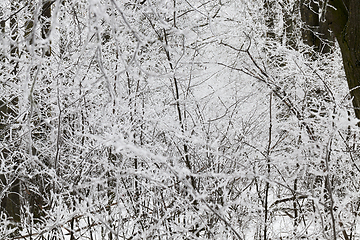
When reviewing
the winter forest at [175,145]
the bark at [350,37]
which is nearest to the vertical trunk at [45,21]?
the winter forest at [175,145]

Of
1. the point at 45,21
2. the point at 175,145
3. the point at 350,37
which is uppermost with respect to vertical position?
the point at 350,37

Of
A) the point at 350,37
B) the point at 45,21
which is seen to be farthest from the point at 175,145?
the point at 350,37

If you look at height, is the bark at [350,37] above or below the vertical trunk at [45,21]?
above

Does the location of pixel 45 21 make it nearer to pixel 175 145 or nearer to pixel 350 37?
pixel 175 145

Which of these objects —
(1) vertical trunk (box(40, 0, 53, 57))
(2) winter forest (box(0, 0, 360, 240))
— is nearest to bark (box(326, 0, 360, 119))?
(2) winter forest (box(0, 0, 360, 240))

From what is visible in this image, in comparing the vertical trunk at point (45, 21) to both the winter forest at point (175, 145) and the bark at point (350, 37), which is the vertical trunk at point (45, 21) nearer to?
the winter forest at point (175, 145)

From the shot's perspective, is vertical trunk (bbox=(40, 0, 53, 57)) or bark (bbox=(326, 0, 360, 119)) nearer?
vertical trunk (bbox=(40, 0, 53, 57))

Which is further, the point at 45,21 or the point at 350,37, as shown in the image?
the point at 350,37

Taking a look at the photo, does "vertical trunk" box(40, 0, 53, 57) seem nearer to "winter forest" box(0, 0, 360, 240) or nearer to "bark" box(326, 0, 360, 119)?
"winter forest" box(0, 0, 360, 240)

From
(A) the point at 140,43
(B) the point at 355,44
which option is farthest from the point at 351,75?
(A) the point at 140,43

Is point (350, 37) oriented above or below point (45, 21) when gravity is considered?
above

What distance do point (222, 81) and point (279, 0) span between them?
2.66 metres

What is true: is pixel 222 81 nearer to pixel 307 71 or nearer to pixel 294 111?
pixel 307 71

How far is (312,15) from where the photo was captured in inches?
223
